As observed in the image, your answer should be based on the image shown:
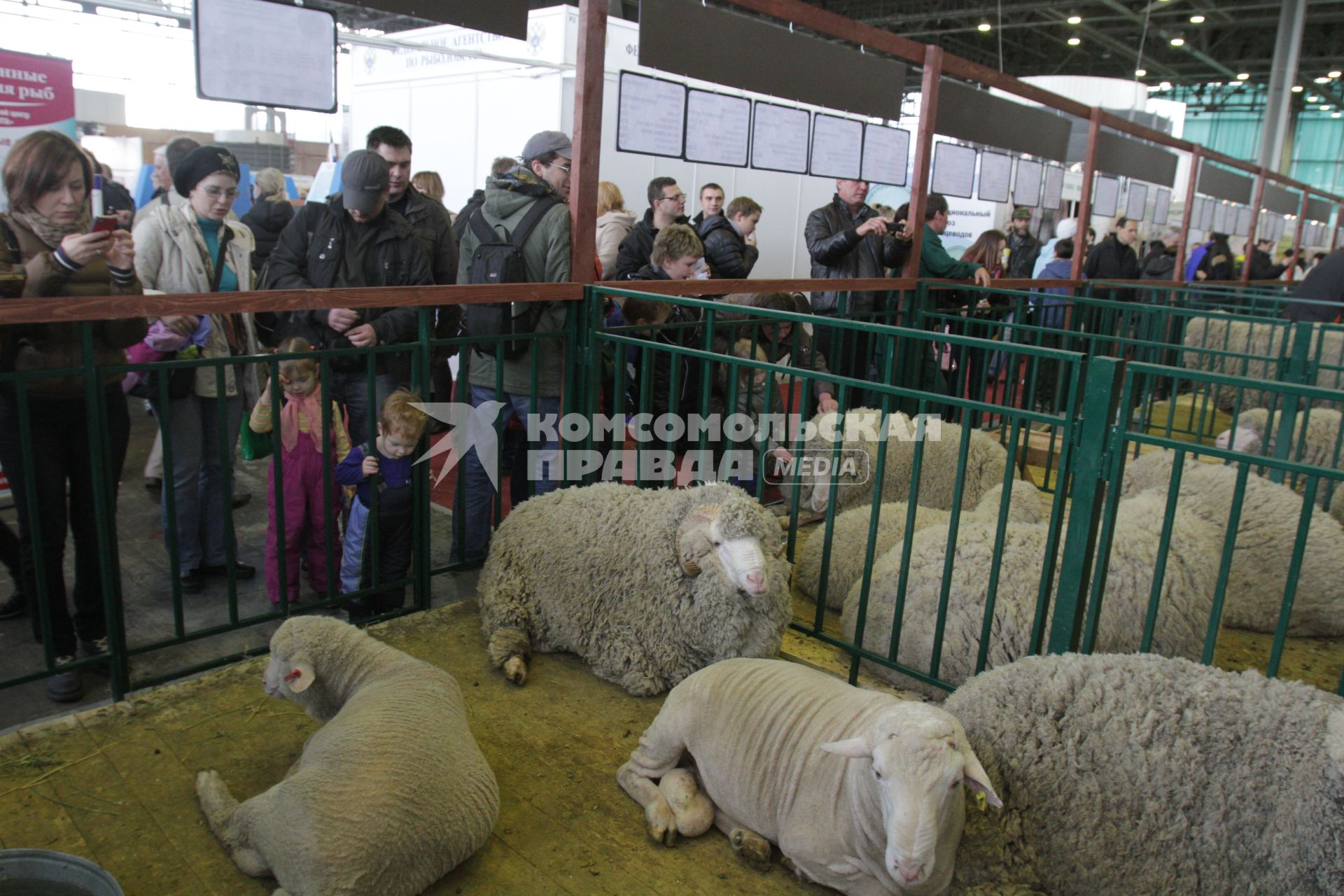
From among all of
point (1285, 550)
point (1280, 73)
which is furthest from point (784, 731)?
point (1280, 73)

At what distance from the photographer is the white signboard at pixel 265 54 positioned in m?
2.95

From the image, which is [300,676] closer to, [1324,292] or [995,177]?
[995,177]

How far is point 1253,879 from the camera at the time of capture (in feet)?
6.17

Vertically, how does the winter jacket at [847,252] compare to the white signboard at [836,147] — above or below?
below

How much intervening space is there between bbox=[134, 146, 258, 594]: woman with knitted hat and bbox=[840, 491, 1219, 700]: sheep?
255 centimetres

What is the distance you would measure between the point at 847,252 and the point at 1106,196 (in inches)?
223

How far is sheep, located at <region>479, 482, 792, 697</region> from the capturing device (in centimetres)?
273

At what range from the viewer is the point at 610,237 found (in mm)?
5812

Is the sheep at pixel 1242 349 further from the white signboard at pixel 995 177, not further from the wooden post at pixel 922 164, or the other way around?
the wooden post at pixel 922 164

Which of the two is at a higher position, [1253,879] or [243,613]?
[1253,879]

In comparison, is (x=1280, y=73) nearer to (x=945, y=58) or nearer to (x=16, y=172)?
(x=945, y=58)

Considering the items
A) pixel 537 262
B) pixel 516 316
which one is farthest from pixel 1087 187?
pixel 516 316

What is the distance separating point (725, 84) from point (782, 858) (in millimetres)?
3641

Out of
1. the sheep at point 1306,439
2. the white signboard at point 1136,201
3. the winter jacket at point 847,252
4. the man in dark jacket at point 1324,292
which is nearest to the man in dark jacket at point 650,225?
the winter jacket at point 847,252
